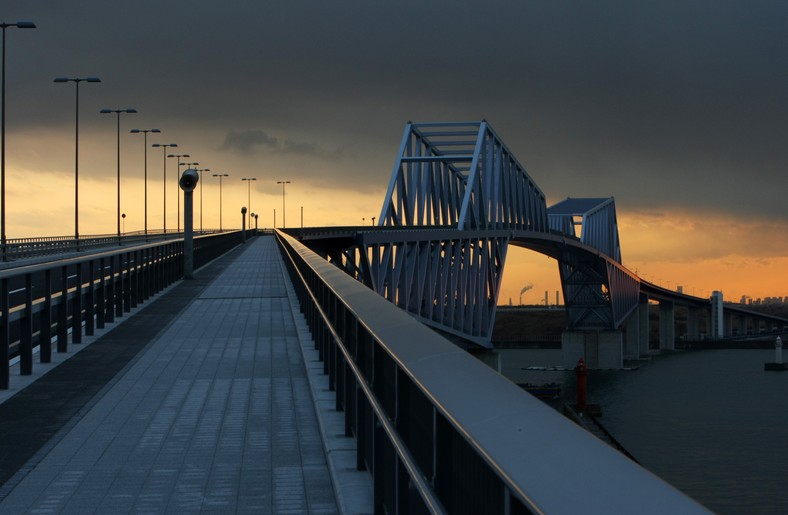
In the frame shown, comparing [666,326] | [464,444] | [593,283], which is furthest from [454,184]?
[464,444]

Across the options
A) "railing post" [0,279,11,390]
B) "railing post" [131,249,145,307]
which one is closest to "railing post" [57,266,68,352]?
"railing post" [0,279,11,390]

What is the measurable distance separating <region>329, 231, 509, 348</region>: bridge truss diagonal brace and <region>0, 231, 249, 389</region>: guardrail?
21068 millimetres

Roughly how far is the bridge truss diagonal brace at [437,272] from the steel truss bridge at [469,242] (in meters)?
0.08

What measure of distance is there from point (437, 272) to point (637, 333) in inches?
4053

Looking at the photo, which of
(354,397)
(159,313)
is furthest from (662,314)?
(354,397)

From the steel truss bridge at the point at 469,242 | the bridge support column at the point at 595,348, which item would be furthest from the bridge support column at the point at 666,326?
the bridge support column at the point at 595,348

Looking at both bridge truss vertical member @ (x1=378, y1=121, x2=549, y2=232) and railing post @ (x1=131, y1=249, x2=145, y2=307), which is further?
bridge truss vertical member @ (x1=378, y1=121, x2=549, y2=232)

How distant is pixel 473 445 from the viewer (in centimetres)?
320

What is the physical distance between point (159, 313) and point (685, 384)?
106 metres

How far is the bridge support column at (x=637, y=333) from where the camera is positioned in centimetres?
16205

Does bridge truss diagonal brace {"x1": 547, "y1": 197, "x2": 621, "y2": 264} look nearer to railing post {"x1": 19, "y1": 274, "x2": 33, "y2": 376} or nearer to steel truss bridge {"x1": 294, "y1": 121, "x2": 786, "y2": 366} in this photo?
steel truss bridge {"x1": 294, "y1": 121, "x2": 786, "y2": 366}

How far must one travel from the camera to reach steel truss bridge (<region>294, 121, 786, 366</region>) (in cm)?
6156

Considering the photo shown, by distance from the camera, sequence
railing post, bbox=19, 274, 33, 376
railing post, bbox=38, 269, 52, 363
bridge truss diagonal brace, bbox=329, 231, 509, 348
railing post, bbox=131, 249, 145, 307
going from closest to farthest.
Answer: railing post, bbox=19, 274, 33, 376, railing post, bbox=38, 269, 52, 363, railing post, bbox=131, 249, 145, 307, bridge truss diagonal brace, bbox=329, 231, 509, 348

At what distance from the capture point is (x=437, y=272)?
224 feet
